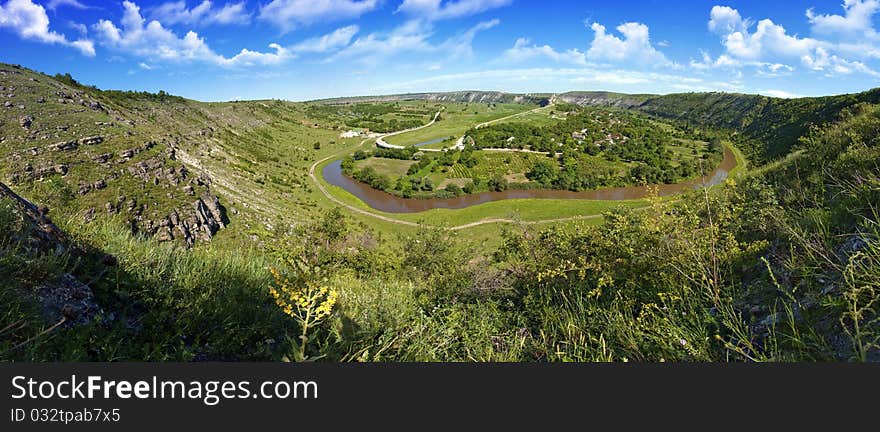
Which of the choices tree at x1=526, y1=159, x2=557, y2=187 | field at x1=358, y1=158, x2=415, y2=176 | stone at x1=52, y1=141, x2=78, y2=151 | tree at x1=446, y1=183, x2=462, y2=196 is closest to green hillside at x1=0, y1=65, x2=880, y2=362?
stone at x1=52, y1=141, x2=78, y2=151

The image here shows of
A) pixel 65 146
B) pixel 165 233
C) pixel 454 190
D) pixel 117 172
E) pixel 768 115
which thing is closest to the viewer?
pixel 165 233

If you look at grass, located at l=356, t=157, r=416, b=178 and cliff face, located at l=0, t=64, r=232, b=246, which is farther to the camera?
grass, located at l=356, t=157, r=416, b=178

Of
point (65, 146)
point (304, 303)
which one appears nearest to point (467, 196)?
point (65, 146)

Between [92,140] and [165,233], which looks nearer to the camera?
[165,233]

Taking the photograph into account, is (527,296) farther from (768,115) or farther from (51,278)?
(768,115)

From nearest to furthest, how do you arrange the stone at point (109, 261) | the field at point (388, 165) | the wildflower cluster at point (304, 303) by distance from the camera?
1. the wildflower cluster at point (304, 303)
2. the stone at point (109, 261)
3. the field at point (388, 165)

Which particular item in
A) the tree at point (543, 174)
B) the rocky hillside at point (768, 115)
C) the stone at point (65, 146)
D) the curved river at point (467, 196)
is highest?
the rocky hillside at point (768, 115)

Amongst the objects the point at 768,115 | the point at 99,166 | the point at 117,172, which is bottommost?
the point at 117,172

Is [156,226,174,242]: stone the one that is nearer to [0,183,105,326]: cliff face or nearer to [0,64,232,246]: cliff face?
[0,64,232,246]: cliff face

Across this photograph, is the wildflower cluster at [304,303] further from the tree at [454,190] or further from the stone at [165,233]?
the tree at [454,190]

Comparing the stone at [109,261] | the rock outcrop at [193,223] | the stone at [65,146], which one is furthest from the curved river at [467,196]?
the stone at [109,261]

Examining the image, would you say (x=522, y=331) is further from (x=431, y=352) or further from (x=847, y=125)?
(x=847, y=125)

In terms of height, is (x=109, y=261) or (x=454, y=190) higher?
(x=109, y=261)
